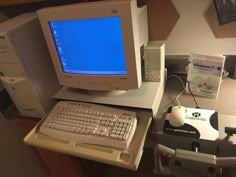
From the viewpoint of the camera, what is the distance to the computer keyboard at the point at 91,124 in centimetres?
82

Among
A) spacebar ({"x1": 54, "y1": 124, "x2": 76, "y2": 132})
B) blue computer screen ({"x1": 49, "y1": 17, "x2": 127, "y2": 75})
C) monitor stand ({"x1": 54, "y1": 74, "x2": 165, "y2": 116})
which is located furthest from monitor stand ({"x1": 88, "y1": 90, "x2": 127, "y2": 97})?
spacebar ({"x1": 54, "y1": 124, "x2": 76, "y2": 132})

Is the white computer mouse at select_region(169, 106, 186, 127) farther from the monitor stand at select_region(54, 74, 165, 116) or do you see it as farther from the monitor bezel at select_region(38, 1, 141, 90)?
the monitor bezel at select_region(38, 1, 141, 90)

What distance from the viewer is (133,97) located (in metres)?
0.97

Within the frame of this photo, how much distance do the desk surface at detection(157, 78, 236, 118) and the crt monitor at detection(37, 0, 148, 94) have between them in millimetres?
205

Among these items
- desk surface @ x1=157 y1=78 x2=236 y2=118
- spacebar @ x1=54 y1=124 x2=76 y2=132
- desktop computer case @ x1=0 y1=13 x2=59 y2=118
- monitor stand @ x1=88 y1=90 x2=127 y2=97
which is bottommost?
desk surface @ x1=157 y1=78 x2=236 y2=118

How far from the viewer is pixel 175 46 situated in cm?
119

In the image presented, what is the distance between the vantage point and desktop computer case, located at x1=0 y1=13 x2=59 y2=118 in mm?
945

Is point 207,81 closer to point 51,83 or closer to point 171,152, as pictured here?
point 171,152

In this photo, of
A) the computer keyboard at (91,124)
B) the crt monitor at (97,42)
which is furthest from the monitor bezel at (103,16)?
the computer keyboard at (91,124)

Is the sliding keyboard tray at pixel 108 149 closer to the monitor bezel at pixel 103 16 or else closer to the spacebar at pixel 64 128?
the spacebar at pixel 64 128

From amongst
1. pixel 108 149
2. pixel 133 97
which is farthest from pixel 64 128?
pixel 133 97

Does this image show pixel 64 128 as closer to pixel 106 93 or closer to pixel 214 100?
pixel 106 93

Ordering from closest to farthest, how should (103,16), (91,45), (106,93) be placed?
1. (103,16)
2. (91,45)
3. (106,93)

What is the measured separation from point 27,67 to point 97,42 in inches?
15.0
